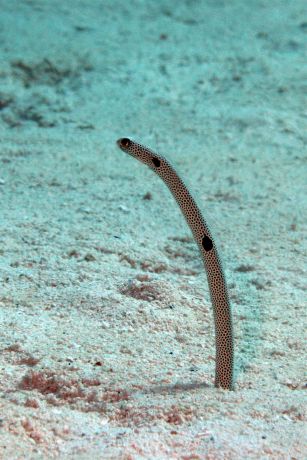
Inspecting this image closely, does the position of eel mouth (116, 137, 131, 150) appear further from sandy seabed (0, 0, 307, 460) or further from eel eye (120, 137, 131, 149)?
sandy seabed (0, 0, 307, 460)

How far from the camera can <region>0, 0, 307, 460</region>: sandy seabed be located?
225 centimetres

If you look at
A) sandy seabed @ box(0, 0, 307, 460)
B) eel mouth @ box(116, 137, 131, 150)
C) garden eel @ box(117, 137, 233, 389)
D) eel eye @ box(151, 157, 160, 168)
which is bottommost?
sandy seabed @ box(0, 0, 307, 460)

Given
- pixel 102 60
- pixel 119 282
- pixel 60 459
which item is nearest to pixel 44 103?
pixel 102 60

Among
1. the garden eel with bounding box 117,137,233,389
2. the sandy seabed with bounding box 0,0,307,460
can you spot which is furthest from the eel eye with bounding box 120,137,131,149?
the sandy seabed with bounding box 0,0,307,460

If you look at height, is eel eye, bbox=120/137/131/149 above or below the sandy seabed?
above

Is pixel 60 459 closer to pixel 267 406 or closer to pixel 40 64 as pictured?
pixel 267 406

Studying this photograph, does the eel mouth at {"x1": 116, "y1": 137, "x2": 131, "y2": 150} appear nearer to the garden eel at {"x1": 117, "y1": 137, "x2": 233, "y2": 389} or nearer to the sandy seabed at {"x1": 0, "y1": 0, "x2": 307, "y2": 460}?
the garden eel at {"x1": 117, "y1": 137, "x2": 233, "y2": 389}

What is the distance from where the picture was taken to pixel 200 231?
7.36 ft

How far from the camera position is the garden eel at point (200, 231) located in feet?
7.29

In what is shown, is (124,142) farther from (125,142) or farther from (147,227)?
(147,227)

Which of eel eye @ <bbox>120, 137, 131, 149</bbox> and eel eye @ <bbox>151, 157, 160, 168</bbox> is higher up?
eel eye @ <bbox>120, 137, 131, 149</bbox>

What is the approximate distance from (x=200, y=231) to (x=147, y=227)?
1.59 meters

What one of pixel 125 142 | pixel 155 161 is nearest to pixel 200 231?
pixel 155 161

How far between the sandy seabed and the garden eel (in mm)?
49
